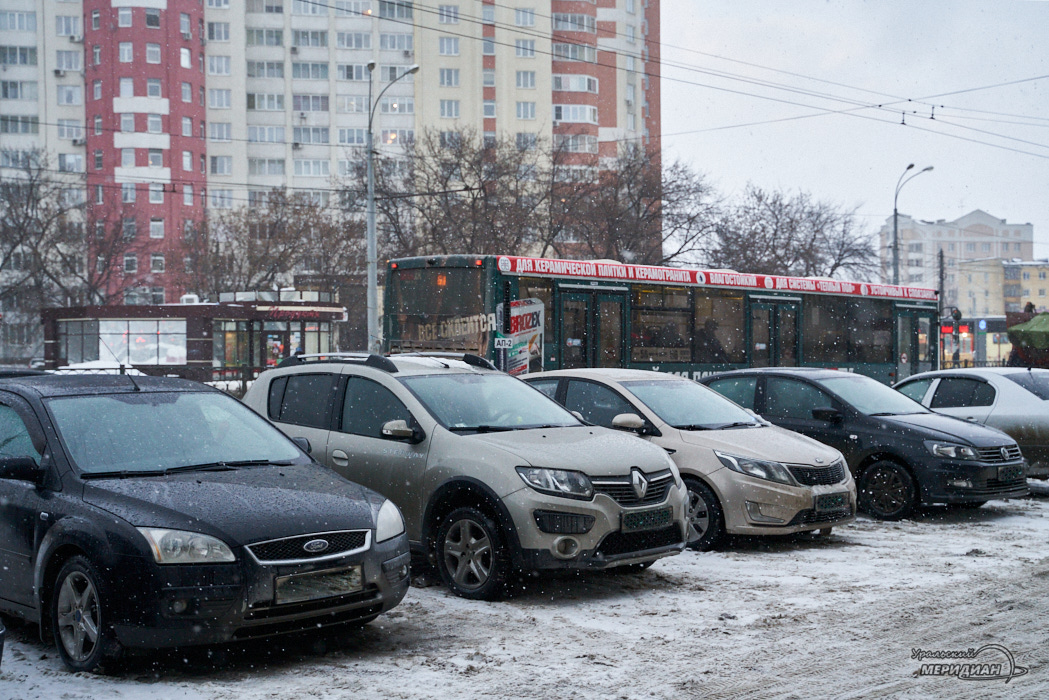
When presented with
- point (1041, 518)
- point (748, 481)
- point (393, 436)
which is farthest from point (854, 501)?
point (393, 436)

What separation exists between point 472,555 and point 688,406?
11.2 feet

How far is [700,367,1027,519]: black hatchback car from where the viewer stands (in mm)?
10641

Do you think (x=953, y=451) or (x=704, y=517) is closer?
(x=704, y=517)

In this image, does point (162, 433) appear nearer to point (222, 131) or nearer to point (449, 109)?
point (449, 109)

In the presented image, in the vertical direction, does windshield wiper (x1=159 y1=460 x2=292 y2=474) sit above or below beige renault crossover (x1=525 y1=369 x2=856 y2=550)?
above

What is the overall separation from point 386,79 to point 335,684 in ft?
234

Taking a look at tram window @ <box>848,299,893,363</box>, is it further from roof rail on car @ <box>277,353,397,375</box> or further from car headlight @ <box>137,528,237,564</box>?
car headlight @ <box>137,528,237,564</box>

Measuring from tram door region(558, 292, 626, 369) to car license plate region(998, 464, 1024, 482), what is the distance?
7.77 m

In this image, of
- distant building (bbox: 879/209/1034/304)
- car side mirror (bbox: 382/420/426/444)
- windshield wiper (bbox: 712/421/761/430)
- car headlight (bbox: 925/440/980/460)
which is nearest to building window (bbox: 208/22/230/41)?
windshield wiper (bbox: 712/421/761/430)

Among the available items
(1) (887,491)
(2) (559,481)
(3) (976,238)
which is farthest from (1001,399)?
(3) (976,238)

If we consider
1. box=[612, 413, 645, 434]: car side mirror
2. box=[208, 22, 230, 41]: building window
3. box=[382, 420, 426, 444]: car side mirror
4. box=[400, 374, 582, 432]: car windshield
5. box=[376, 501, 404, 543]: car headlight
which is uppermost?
box=[208, 22, 230, 41]: building window

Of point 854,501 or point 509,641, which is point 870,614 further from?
point 854,501

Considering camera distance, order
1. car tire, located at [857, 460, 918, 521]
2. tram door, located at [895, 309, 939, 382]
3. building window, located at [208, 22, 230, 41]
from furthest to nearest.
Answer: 1. building window, located at [208, 22, 230, 41]
2. tram door, located at [895, 309, 939, 382]
3. car tire, located at [857, 460, 918, 521]

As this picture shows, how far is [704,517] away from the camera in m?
9.16
